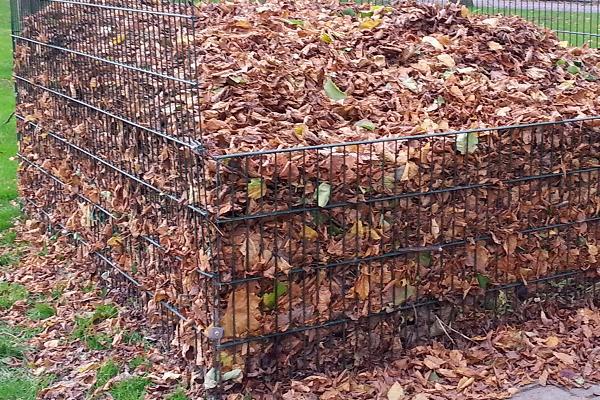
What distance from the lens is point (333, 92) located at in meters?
4.99

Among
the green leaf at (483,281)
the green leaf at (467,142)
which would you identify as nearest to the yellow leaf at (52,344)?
the green leaf at (483,281)

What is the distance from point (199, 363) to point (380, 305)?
0.91m

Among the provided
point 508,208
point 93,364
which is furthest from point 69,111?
point 508,208

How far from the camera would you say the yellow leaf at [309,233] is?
158 inches

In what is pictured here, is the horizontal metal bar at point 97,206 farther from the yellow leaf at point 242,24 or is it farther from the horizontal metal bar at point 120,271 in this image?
the yellow leaf at point 242,24

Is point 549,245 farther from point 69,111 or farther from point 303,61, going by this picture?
point 69,111

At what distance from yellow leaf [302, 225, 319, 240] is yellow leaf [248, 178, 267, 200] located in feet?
0.91

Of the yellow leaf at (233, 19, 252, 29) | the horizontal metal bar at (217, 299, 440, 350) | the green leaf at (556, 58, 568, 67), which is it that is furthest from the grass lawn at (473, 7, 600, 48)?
the horizontal metal bar at (217, 299, 440, 350)

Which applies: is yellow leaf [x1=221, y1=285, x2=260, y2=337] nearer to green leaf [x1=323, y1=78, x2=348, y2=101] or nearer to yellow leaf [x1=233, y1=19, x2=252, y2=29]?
green leaf [x1=323, y1=78, x2=348, y2=101]

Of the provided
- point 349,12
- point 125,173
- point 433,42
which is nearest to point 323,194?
point 125,173

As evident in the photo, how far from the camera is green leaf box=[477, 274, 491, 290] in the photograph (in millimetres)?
4566

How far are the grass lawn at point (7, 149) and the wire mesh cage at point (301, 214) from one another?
2107mm

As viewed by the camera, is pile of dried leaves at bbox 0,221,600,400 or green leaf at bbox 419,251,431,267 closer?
pile of dried leaves at bbox 0,221,600,400

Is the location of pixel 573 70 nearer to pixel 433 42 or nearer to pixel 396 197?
pixel 433 42
